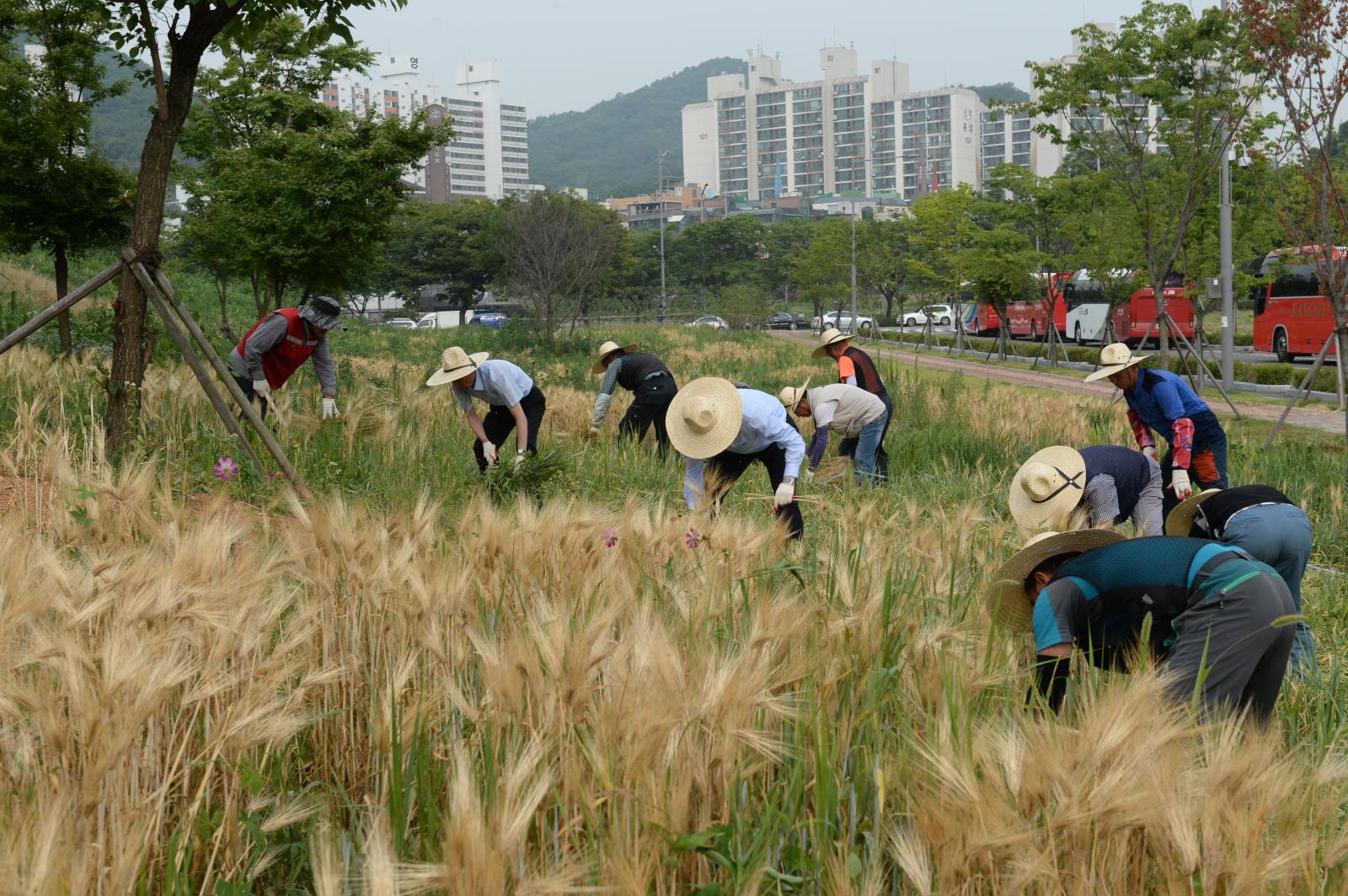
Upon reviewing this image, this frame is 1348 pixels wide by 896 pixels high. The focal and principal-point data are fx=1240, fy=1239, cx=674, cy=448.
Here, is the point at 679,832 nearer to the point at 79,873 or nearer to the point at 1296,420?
Answer: the point at 79,873

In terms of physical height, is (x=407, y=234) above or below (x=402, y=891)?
above

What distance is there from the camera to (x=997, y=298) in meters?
34.0

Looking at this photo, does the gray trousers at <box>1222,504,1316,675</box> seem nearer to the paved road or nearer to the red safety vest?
the red safety vest

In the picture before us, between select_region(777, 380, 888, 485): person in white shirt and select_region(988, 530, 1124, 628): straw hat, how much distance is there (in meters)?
4.06

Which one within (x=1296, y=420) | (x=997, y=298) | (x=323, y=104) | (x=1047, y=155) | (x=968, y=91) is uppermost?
(x=968, y=91)

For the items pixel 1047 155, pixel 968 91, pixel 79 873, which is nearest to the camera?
pixel 79 873

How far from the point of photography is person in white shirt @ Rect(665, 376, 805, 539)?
21.7 ft

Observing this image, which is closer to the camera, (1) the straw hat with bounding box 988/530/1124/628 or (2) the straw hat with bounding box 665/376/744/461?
(1) the straw hat with bounding box 988/530/1124/628

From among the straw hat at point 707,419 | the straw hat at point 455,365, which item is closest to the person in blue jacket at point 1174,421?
the straw hat at point 707,419

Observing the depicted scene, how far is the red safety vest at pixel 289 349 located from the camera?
8734mm

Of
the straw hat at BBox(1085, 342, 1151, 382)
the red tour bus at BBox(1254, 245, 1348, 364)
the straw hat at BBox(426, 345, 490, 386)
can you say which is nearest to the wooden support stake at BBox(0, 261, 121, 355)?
the straw hat at BBox(426, 345, 490, 386)

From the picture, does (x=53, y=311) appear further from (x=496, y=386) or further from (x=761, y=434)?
(x=761, y=434)

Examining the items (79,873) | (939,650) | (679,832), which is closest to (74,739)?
(79,873)

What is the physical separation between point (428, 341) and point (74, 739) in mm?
29171
